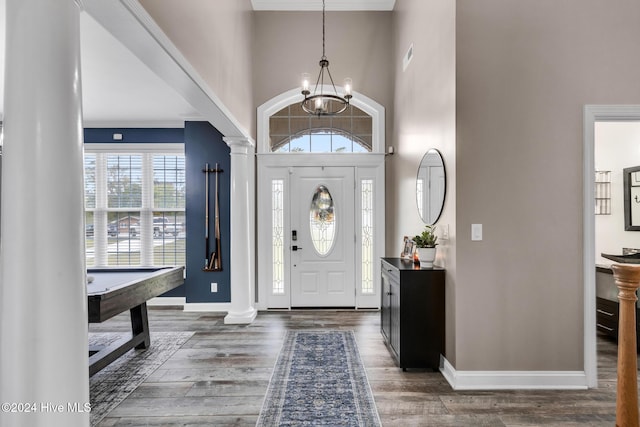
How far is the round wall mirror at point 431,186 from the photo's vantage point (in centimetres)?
306

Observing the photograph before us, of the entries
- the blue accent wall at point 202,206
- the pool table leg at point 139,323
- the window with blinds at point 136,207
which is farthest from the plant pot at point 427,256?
the window with blinds at point 136,207

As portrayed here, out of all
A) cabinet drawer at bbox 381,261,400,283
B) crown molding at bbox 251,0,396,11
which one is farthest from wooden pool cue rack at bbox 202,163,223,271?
cabinet drawer at bbox 381,261,400,283

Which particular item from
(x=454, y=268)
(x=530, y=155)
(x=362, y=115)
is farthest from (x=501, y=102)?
(x=362, y=115)

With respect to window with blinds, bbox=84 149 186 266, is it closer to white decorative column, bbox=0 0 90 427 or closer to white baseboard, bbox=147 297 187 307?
white baseboard, bbox=147 297 187 307

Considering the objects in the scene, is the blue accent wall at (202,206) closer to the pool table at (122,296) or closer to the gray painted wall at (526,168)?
the pool table at (122,296)

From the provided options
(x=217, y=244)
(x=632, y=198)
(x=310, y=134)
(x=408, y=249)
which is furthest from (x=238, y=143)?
→ (x=632, y=198)

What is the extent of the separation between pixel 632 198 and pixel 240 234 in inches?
187

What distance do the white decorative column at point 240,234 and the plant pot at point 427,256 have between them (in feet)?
8.18

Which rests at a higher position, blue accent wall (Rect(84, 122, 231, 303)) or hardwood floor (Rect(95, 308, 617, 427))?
blue accent wall (Rect(84, 122, 231, 303))

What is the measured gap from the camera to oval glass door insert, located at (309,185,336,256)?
16.7ft

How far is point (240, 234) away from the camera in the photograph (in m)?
4.61

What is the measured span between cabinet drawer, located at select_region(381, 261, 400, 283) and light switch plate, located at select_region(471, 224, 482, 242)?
70cm

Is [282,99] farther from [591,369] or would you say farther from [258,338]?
[591,369]

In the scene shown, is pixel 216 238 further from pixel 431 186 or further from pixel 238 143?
pixel 431 186
